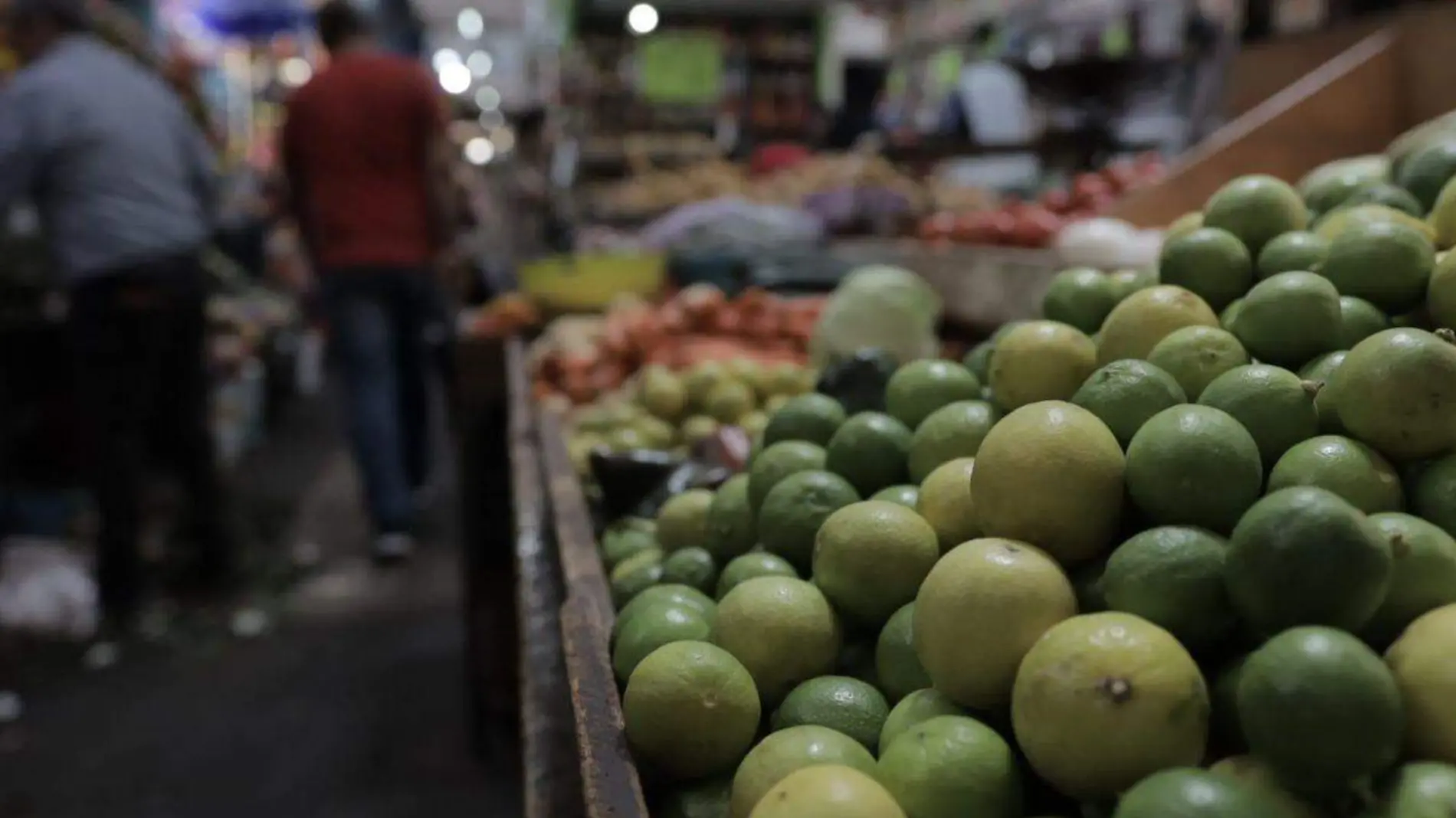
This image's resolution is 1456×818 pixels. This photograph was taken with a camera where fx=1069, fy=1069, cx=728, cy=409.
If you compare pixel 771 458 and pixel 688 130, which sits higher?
pixel 688 130

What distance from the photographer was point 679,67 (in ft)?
28.7

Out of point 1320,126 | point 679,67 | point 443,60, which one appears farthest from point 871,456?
point 443,60

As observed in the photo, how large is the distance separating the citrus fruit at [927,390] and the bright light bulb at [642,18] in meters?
8.04

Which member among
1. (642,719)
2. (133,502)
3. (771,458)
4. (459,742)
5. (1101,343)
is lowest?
(459,742)

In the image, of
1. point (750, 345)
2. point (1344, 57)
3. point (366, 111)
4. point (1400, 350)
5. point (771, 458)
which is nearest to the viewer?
point (1400, 350)

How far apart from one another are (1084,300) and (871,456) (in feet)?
1.22

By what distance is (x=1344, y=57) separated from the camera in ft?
9.62

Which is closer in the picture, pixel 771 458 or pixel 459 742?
pixel 771 458

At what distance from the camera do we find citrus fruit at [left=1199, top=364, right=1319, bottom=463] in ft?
3.37

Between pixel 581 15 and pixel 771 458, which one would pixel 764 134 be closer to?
pixel 581 15

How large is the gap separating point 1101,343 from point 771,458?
442mm

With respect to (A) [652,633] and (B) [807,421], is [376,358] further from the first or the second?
(A) [652,633]

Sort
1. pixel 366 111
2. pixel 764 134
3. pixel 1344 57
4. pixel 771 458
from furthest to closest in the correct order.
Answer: pixel 764 134 < pixel 366 111 < pixel 1344 57 < pixel 771 458

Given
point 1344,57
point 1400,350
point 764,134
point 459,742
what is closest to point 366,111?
point 459,742
